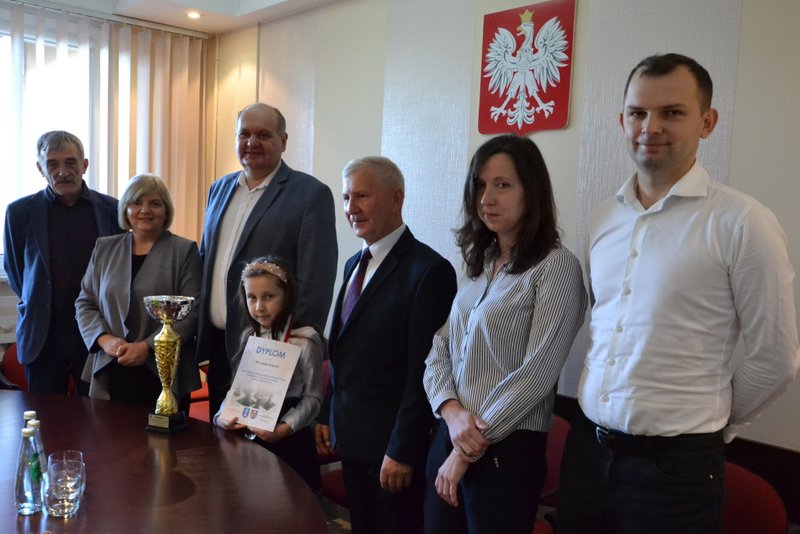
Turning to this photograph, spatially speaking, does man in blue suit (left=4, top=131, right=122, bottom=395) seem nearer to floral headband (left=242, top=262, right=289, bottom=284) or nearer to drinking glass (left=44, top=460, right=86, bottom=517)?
floral headband (left=242, top=262, right=289, bottom=284)

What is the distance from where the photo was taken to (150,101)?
4797 mm

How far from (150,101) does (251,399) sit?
11.4 ft

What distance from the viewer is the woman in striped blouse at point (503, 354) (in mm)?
1568

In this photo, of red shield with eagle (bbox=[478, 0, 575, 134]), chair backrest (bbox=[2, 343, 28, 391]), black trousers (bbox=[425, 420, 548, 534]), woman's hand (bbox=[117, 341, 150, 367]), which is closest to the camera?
black trousers (bbox=[425, 420, 548, 534])

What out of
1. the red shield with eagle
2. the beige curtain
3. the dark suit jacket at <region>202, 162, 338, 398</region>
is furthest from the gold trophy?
the beige curtain

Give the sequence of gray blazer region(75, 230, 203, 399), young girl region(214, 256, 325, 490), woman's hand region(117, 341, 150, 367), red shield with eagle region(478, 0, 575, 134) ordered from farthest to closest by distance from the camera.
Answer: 1. red shield with eagle region(478, 0, 575, 134)
2. gray blazer region(75, 230, 203, 399)
3. woman's hand region(117, 341, 150, 367)
4. young girl region(214, 256, 325, 490)

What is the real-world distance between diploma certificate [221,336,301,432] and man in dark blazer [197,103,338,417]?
0.38 m

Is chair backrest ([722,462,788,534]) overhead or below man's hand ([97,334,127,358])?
below

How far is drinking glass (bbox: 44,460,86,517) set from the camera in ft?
4.60

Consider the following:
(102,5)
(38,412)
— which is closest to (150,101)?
(102,5)

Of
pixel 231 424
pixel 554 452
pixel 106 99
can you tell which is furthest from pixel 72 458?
pixel 106 99

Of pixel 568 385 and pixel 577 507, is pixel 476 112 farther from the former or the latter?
pixel 577 507

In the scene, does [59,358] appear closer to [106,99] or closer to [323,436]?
[323,436]

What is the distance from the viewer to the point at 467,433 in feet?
5.18
